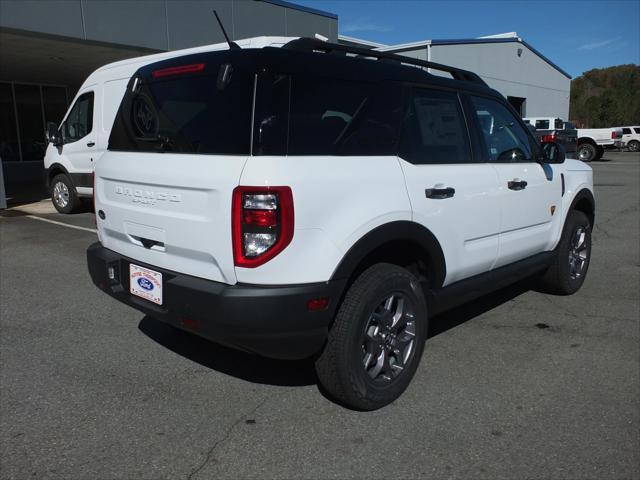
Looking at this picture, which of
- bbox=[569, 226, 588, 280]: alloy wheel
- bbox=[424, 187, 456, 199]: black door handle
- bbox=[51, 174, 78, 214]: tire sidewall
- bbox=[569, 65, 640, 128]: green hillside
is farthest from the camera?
bbox=[569, 65, 640, 128]: green hillside

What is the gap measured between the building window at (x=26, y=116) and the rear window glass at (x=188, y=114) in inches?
642

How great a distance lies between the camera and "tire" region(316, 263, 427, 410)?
2857 mm

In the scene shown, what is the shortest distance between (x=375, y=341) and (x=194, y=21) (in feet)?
38.3

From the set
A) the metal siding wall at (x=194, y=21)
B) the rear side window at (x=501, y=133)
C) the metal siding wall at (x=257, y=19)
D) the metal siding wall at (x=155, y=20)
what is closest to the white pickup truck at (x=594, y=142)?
the metal siding wall at (x=155, y=20)

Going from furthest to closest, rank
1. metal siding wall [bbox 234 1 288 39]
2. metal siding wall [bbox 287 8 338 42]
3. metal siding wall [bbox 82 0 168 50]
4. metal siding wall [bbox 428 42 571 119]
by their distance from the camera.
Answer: metal siding wall [bbox 428 42 571 119]
metal siding wall [bbox 287 8 338 42]
metal siding wall [bbox 234 1 288 39]
metal siding wall [bbox 82 0 168 50]

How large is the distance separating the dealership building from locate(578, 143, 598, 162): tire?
12.9 m

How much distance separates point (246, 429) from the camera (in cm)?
291

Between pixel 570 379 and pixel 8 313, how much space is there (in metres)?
4.50

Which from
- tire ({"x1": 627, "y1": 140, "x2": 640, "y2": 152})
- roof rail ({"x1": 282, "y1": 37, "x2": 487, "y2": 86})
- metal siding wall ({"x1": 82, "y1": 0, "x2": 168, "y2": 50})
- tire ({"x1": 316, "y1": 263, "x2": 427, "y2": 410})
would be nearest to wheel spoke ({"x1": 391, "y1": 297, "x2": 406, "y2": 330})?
tire ({"x1": 316, "y1": 263, "x2": 427, "y2": 410})

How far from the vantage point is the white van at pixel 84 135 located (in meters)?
9.29

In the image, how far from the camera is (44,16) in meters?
10.2

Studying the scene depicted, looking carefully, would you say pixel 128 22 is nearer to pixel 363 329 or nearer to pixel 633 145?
pixel 363 329

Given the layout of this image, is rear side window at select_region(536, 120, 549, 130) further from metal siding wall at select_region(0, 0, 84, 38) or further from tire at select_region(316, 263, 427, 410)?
tire at select_region(316, 263, 427, 410)

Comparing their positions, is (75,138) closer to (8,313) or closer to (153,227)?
(8,313)
